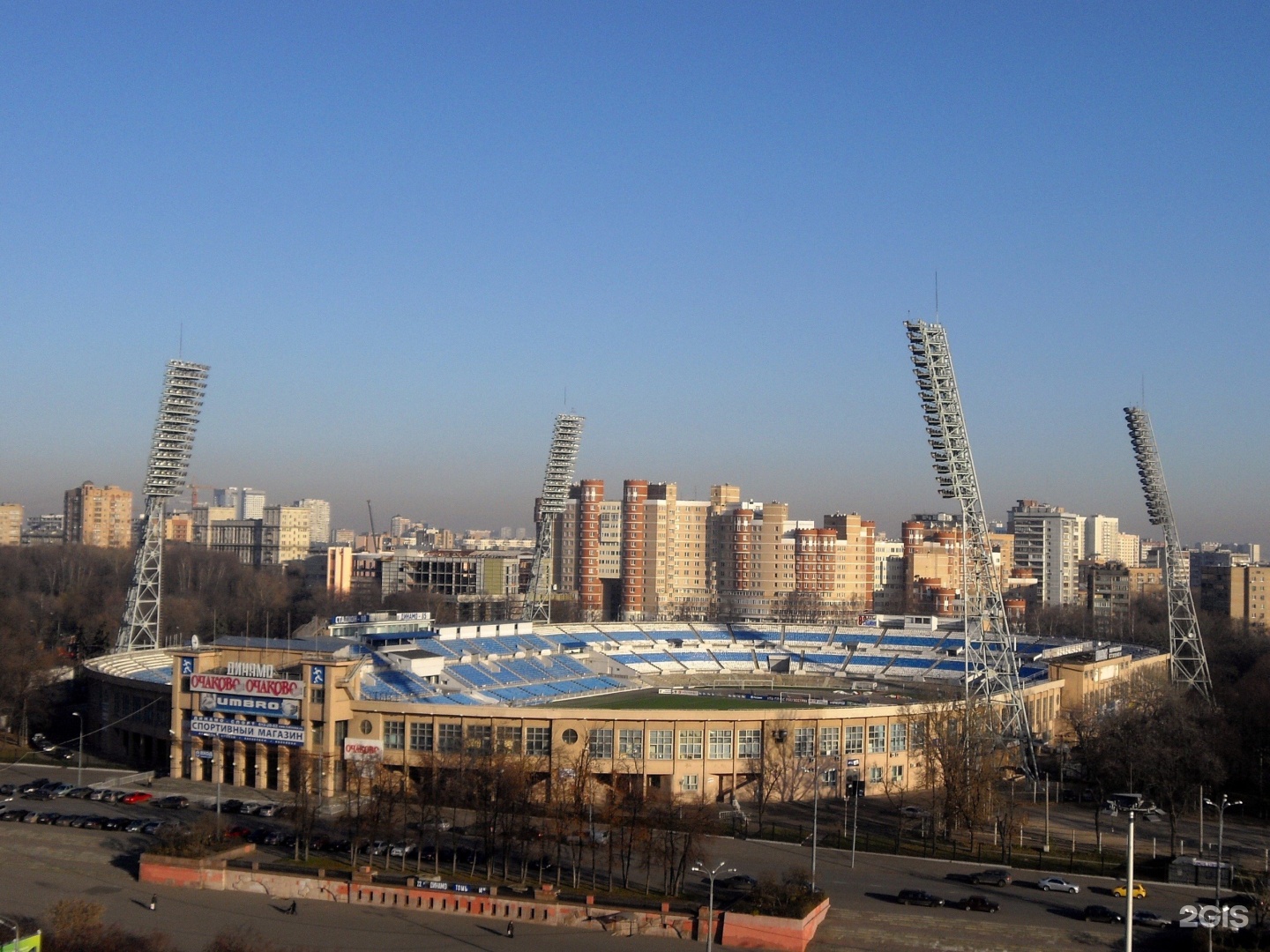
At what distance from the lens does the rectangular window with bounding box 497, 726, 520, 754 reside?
4322 centimetres

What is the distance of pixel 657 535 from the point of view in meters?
124

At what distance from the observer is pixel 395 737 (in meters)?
44.8

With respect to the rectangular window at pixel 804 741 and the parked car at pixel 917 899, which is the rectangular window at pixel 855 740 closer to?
the rectangular window at pixel 804 741

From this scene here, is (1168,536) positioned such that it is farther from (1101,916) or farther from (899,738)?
(1101,916)

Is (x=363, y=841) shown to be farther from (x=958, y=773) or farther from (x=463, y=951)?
(x=958, y=773)

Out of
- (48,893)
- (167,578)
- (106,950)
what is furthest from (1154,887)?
(167,578)

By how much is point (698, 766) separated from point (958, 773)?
9.10 meters

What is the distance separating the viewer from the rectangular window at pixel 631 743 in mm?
44750

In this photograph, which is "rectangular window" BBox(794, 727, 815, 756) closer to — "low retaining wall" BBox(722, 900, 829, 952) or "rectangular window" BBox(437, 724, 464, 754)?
"rectangular window" BBox(437, 724, 464, 754)

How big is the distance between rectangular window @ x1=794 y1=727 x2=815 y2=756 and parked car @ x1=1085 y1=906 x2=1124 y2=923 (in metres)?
15.6

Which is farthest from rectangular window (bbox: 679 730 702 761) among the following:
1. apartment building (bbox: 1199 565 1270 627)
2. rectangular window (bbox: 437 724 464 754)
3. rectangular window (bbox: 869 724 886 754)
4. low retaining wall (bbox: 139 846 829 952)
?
apartment building (bbox: 1199 565 1270 627)

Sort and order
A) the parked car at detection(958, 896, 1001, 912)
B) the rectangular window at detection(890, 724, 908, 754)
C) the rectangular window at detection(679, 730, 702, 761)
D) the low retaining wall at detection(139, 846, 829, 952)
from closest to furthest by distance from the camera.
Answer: the low retaining wall at detection(139, 846, 829, 952)
the parked car at detection(958, 896, 1001, 912)
the rectangular window at detection(679, 730, 702, 761)
the rectangular window at detection(890, 724, 908, 754)

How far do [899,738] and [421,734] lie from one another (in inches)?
699

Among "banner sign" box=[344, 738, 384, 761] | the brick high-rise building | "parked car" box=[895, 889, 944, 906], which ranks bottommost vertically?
"parked car" box=[895, 889, 944, 906]
